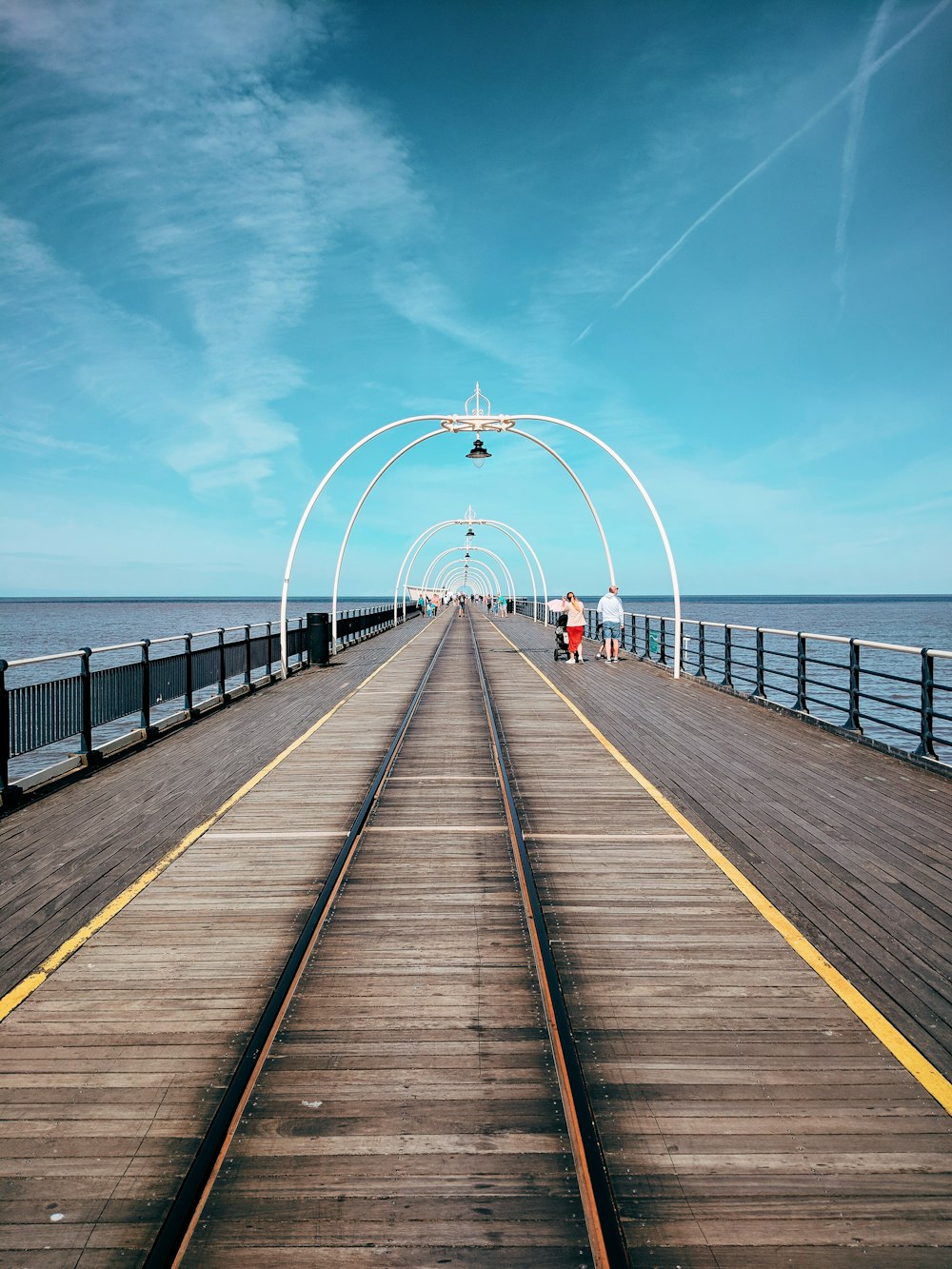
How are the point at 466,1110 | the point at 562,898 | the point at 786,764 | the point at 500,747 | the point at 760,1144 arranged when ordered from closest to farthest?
the point at 760,1144, the point at 466,1110, the point at 562,898, the point at 786,764, the point at 500,747

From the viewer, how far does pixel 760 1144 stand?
122 inches

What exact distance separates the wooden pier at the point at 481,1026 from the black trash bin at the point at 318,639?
49.7ft

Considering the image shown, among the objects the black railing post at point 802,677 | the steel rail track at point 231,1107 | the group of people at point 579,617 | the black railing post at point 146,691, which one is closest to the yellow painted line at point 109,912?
the steel rail track at point 231,1107

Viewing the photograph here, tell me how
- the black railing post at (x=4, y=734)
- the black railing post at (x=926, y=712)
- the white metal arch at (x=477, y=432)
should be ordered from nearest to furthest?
the black railing post at (x=4, y=734), the black railing post at (x=926, y=712), the white metal arch at (x=477, y=432)

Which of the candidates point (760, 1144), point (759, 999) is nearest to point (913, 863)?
point (759, 999)

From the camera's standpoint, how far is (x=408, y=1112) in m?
3.28

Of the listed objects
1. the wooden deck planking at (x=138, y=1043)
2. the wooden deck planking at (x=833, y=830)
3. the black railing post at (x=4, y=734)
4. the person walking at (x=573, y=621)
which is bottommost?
the wooden deck planking at (x=138, y=1043)

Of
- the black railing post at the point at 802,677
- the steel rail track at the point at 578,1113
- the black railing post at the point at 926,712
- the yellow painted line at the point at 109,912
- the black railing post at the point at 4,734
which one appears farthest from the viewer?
the black railing post at the point at 802,677

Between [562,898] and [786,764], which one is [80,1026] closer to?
[562,898]

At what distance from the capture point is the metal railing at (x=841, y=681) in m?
9.94

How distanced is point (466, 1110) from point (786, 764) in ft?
24.4

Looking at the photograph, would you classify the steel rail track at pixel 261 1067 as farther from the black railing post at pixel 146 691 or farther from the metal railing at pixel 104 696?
the black railing post at pixel 146 691

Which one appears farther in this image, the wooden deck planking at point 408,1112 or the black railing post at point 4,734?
the black railing post at point 4,734

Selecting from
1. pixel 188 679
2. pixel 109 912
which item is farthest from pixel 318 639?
pixel 109 912
